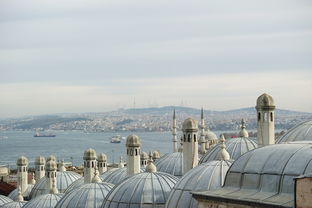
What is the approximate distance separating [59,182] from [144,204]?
15913 millimetres

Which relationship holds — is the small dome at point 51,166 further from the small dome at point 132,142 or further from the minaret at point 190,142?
the minaret at point 190,142

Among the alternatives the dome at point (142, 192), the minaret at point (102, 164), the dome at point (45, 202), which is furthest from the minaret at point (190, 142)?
the minaret at point (102, 164)

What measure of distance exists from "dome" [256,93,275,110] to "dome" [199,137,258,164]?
5.07 metres

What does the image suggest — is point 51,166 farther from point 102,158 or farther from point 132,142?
point 132,142

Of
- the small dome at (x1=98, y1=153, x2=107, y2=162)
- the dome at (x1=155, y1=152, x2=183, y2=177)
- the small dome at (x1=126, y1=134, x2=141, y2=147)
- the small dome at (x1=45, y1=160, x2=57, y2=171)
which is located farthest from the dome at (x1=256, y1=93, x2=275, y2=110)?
the small dome at (x1=98, y1=153, x2=107, y2=162)

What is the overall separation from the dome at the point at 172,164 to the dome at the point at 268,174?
48.8 ft

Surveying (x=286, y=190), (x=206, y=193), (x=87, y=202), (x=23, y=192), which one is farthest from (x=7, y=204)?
(x=286, y=190)

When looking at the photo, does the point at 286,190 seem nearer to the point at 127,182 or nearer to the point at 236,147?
the point at 127,182

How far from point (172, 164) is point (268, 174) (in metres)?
17.2

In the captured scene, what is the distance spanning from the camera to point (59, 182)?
42531 millimetres

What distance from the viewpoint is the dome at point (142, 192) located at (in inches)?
1073

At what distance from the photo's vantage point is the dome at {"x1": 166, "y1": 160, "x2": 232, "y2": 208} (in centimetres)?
2375

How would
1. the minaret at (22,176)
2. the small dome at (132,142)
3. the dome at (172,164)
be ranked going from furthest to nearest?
the minaret at (22,176), the dome at (172,164), the small dome at (132,142)

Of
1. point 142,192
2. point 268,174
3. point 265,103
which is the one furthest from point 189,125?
point 268,174
